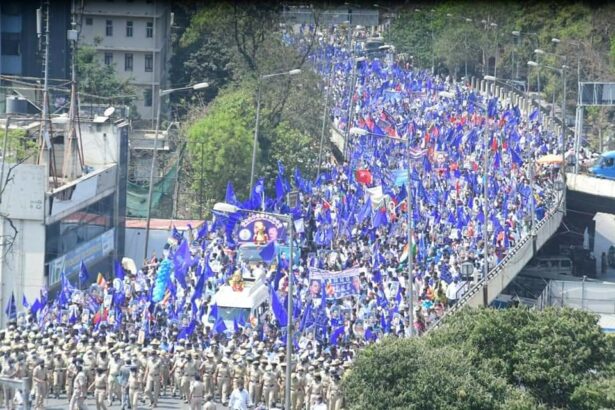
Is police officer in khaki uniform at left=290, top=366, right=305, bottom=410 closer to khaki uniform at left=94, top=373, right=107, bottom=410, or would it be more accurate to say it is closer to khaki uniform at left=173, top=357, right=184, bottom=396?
khaki uniform at left=173, top=357, right=184, bottom=396

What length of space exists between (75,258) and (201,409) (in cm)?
1280

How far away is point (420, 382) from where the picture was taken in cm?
2850

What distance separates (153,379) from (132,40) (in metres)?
42.1

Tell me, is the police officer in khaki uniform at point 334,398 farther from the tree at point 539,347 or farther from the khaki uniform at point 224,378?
the khaki uniform at point 224,378

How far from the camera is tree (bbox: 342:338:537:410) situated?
93.5 ft

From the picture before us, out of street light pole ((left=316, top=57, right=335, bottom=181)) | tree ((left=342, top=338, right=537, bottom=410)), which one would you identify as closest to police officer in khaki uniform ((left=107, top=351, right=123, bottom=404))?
tree ((left=342, top=338, right=537, bottom=410))

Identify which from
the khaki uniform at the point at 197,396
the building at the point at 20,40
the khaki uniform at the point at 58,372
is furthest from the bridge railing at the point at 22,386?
the building at the point at 20,40

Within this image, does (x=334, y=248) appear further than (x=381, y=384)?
Yes

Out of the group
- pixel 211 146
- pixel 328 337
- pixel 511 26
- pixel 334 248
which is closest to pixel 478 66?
pixel 511 26

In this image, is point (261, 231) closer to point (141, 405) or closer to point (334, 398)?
point (141, 405)

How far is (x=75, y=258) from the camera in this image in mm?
43969

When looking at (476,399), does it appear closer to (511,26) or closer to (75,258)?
(75,258)

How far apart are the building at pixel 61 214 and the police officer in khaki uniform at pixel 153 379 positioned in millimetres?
8803

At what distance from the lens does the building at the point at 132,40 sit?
72.9m
